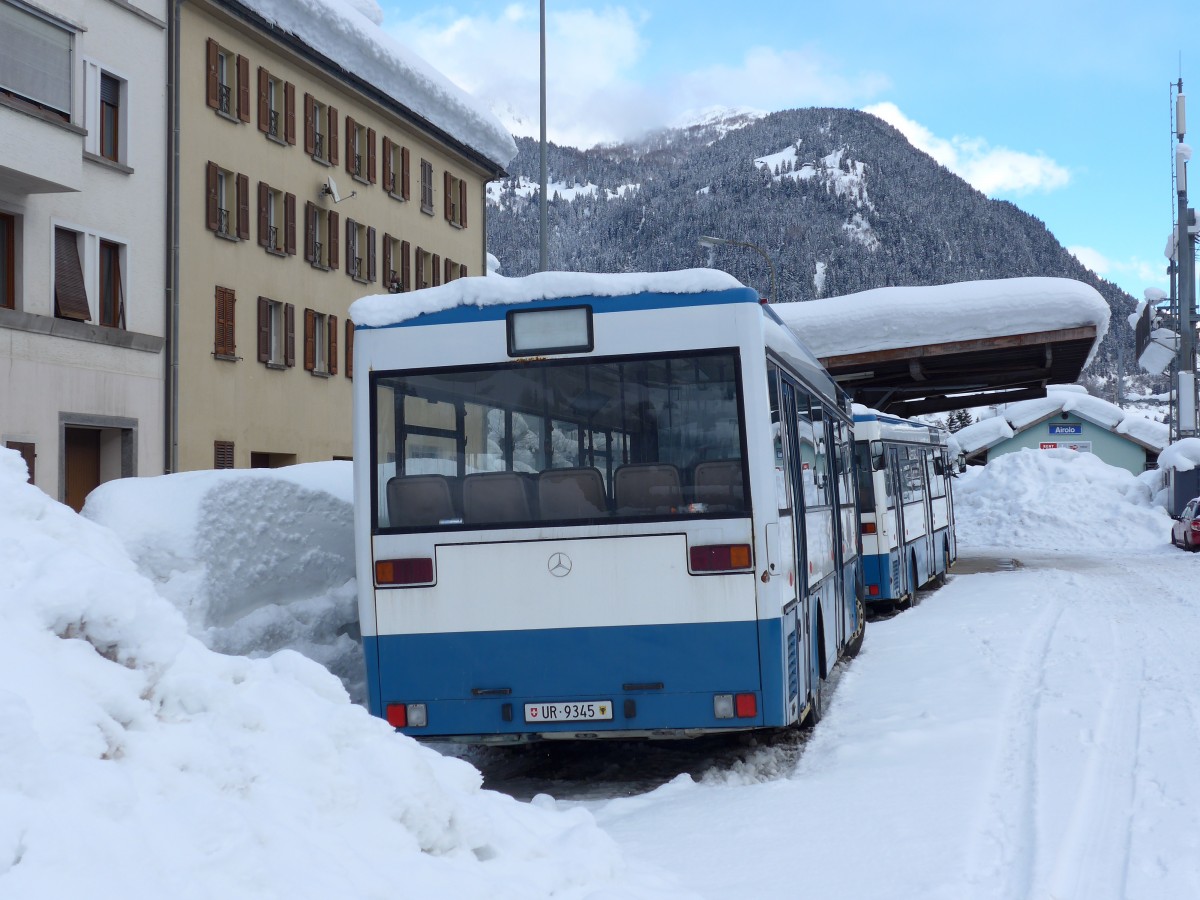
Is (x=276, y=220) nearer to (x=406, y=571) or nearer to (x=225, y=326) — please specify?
(x=225, y=326)

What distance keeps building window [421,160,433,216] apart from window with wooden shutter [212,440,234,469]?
1375 centimetres

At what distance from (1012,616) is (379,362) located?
37.7 feet

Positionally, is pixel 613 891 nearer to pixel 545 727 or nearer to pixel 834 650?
pixel 545 727

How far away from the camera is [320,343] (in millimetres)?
37219

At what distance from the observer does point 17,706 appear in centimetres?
386

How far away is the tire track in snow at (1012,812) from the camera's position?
552cm

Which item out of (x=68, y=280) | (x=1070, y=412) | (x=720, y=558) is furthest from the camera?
(x=1070, y=412)

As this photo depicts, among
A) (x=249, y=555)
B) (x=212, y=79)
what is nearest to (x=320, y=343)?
(x=212, y=79)

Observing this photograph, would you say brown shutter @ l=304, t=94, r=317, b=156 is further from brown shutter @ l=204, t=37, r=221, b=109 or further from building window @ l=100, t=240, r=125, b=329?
building window @ l=100, t=240, r=125, b=329

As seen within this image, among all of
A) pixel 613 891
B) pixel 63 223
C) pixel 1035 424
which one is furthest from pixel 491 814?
pixel 1035 424

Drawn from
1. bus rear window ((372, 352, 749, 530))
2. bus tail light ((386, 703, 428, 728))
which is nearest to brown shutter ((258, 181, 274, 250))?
bus rear window ((372, 352, 749, 530))

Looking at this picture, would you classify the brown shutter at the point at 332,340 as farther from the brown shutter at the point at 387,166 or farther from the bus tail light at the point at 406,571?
the bus tail light at the point at 406,571

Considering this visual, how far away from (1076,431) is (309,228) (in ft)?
214

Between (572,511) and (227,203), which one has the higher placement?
(227,203)
